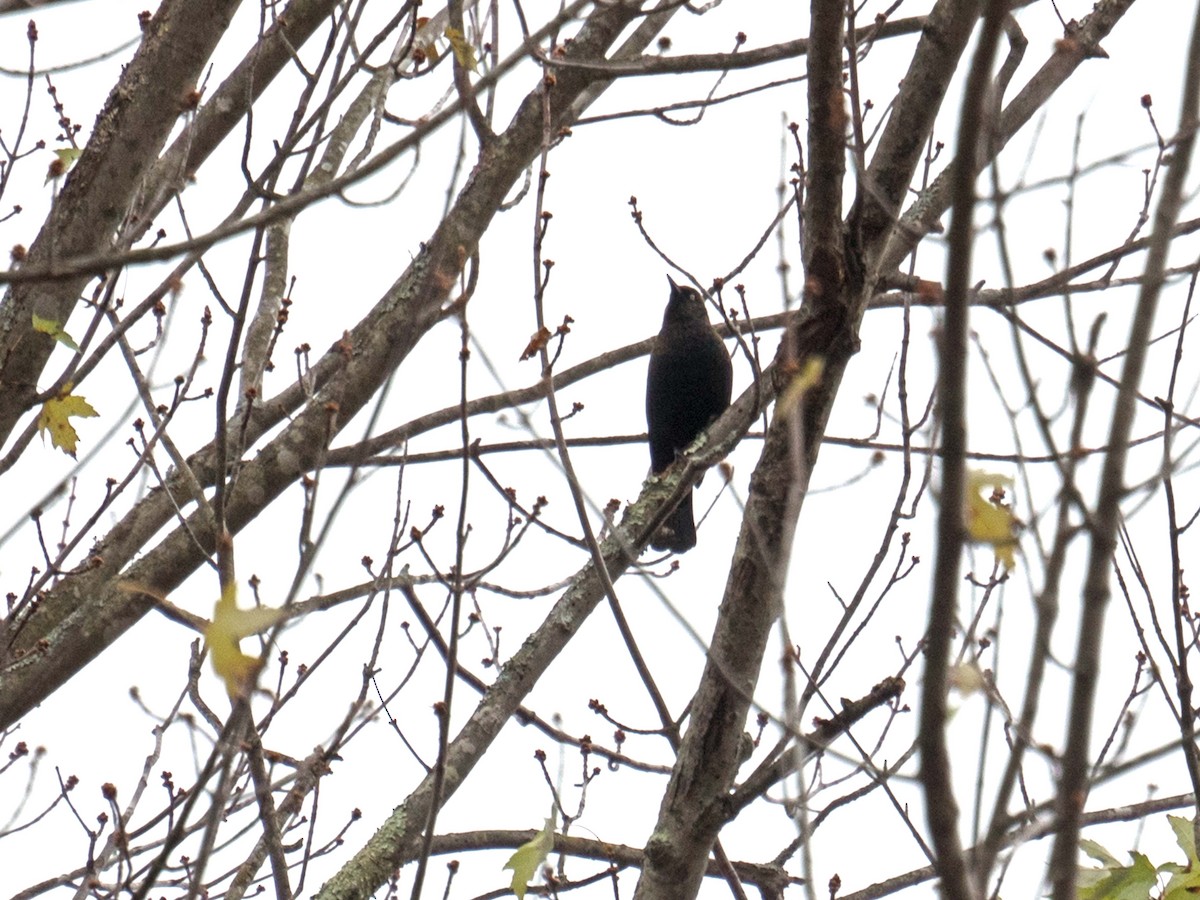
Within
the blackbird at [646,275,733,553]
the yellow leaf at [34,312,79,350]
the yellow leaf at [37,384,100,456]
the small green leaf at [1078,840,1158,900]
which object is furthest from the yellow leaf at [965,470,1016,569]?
the blackbird at [646,275,733,553]

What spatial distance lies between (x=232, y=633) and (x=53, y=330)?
1622mm

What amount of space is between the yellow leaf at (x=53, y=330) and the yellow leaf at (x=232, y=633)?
1528mm

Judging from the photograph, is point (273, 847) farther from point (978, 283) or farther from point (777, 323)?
point (777, 323)

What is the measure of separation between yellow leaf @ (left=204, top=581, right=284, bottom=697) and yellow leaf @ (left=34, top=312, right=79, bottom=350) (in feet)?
5.01

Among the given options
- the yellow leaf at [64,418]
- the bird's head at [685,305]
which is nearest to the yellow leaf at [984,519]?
the yellow leaf at [64,418]

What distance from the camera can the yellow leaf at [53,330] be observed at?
9.53 ft

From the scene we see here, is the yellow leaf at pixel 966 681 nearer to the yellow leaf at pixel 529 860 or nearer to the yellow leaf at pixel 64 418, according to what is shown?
the yellow leaf at pixel 529 860

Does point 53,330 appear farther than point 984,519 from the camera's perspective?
Yes

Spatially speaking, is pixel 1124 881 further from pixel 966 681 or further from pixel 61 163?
pixel 61 163

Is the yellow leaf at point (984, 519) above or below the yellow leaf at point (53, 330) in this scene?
below

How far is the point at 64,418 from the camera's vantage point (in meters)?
3.22

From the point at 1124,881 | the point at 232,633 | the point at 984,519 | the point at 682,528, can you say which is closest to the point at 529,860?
the point at 1124,881

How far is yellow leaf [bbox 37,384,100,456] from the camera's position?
10.5ft

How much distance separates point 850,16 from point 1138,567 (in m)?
1.27
